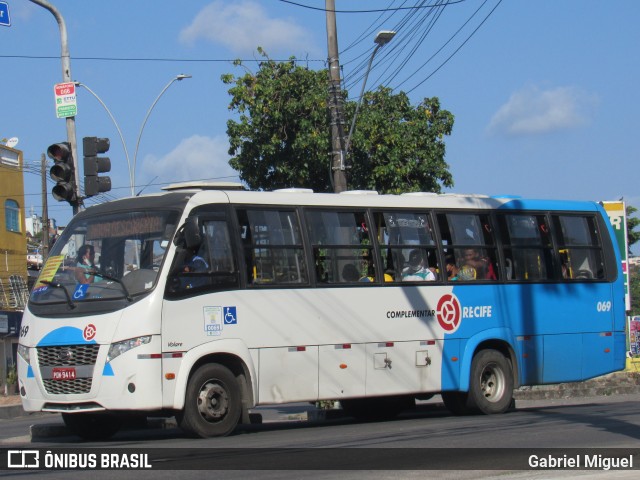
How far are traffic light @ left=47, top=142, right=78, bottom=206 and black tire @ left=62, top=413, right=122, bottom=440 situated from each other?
384 centimetres

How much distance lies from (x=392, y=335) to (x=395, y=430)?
171cm

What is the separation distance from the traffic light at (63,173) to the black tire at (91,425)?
12.6 ft

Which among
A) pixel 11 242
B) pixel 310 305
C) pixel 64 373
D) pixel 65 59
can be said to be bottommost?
pixel 64 373

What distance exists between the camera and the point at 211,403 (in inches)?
472

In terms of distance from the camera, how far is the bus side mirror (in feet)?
38.3

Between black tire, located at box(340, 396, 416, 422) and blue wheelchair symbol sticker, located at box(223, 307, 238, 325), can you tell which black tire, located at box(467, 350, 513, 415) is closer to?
black tire, located at box(340, 396, 416, 422)

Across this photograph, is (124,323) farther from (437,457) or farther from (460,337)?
(460,337)

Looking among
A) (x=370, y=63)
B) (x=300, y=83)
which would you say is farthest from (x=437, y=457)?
(x=300, y=83)

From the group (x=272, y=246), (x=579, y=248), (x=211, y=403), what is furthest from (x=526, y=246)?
(x=211, y=403)

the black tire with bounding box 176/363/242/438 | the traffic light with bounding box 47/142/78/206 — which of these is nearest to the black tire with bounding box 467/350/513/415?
the black tire with bounding box 176/363/242/438

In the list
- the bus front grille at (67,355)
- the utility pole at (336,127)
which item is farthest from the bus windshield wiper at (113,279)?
the utility pole at (336,127)

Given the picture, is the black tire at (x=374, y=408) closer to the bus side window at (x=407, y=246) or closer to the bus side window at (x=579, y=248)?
the bus side window at (x=407, y=246)

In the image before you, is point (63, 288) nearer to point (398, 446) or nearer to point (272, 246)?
point (272, 246)

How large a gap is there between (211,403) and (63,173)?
5079mm
